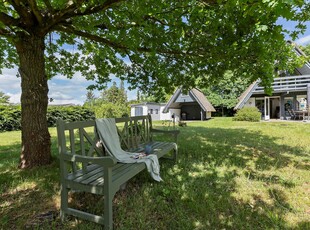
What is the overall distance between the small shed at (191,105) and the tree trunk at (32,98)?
17865 millimetres

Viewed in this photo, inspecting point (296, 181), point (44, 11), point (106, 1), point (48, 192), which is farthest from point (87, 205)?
point (44, 11)

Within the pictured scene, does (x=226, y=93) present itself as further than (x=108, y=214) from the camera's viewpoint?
Yes

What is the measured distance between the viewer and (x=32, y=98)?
402 cm

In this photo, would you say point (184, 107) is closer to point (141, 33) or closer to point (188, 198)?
point (141, 33)

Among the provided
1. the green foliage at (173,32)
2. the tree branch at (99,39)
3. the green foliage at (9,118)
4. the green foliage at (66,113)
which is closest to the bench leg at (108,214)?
the green foliage at (173,32)

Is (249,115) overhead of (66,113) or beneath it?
beneath

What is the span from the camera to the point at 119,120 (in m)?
4.08

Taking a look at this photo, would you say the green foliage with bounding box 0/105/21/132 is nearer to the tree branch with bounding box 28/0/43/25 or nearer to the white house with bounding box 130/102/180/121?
the tree branch with bounding box 28/0/43/25

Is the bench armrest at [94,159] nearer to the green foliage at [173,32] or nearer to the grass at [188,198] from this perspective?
the grass at [188,198]

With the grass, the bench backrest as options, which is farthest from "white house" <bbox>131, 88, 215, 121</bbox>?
the grass

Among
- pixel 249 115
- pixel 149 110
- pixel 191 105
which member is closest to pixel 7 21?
pixel 249 115

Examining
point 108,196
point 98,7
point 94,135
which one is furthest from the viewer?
point 98,7

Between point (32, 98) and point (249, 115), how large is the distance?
17.5 m

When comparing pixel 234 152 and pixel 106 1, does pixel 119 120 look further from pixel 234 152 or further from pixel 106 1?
pixel 234 152
